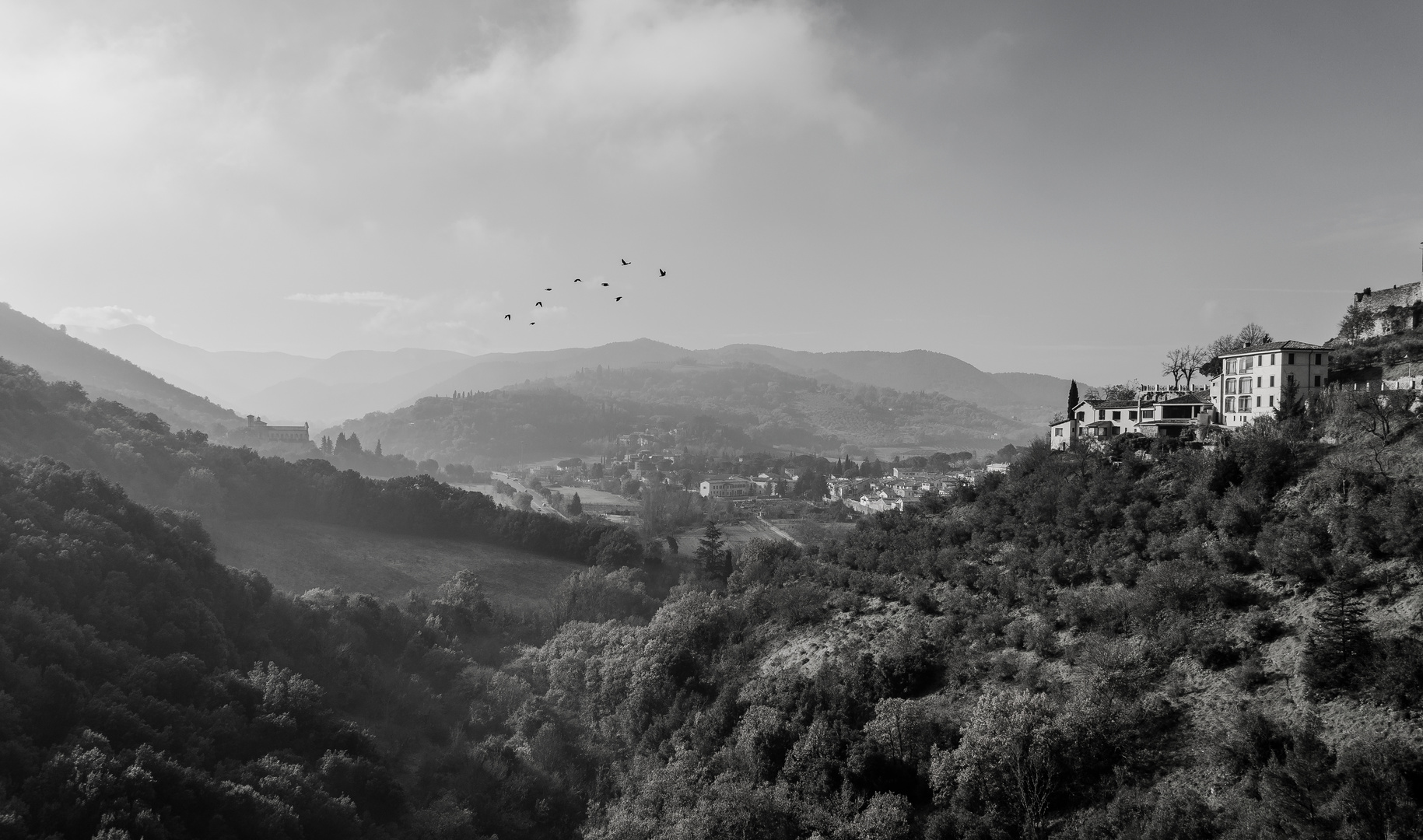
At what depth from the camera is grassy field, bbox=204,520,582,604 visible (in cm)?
4884

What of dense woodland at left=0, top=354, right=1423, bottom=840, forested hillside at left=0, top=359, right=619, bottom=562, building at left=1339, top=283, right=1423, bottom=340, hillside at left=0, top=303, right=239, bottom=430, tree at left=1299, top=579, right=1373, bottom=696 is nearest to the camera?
tree at left=1299, top=579, right=1373, bottom=696

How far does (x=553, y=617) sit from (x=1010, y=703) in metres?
29.3

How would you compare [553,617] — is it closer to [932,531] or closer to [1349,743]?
[932,531]

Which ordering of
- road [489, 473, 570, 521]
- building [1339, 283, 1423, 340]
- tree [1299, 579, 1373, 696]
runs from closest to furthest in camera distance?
1. tree [1299, 579, 1373, 696]
2. building [1339, 283, 1423, 340]
3. road [489, 473, 570, 521]

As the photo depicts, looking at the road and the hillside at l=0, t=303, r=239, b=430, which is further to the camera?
the hillside at l=0, t=303, r=239, b=430

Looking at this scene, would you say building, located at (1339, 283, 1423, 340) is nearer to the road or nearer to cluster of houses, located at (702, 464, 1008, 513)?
cluster of houses, located at (702, 464, 1008, 513)

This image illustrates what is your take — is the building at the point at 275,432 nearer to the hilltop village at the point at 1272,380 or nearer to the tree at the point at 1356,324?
the hilltop village at the point at 1272,380

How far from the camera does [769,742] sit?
24312 millimetres

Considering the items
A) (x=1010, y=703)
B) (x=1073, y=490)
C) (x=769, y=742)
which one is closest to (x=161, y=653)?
(x=769, y=742)

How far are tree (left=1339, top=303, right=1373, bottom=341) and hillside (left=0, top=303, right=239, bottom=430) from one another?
5249 inches

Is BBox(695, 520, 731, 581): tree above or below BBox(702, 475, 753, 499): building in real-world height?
above

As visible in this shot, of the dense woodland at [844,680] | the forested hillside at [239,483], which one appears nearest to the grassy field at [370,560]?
the forested hillside at [239,483]

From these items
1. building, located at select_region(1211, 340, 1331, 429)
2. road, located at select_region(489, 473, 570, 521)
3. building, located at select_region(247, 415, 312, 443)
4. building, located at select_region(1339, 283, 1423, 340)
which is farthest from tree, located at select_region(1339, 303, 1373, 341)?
building, located at select_region(247, 415, 312, 443)

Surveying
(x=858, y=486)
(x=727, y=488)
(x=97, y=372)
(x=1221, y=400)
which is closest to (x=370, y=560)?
(x=1221, y=400)
